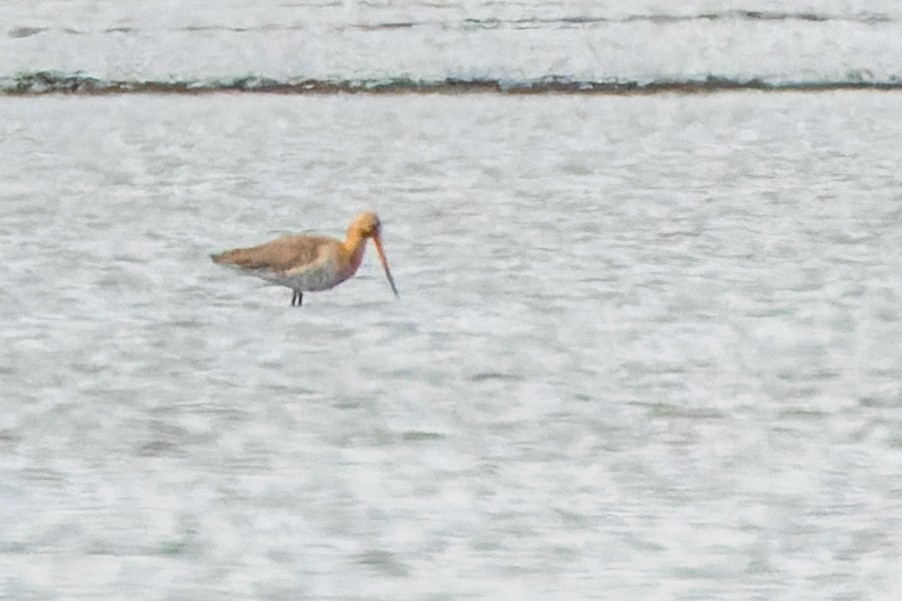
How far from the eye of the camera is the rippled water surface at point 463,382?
2.84m

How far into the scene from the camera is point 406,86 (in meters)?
9.24

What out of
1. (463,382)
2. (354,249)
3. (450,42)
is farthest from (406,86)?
(463,382)

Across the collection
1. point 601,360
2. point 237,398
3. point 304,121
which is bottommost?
point 237,398

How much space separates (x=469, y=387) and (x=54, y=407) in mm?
827

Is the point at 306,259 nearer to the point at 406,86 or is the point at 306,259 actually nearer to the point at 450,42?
the point at 406,86

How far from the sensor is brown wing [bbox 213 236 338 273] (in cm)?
446

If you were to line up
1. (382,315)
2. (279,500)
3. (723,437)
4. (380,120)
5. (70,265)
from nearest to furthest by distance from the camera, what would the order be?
(279,500) < (723,437) < (382,315) < (70,265) < (380,120)

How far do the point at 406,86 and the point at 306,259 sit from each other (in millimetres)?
4874

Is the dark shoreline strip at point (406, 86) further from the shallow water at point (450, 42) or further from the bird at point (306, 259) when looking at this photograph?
the bird at point (306, 259)

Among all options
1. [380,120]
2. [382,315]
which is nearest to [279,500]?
[382,315]

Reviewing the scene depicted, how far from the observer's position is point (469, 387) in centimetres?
380

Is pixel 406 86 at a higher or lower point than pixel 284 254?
higher

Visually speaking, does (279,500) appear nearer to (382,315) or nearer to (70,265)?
(382,315)

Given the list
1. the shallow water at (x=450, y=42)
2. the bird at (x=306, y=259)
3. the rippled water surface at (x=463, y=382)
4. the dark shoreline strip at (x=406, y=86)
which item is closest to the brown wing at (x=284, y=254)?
the bird at (x=306, y=259)
